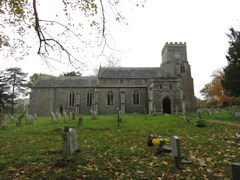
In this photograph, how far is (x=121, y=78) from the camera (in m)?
28.0

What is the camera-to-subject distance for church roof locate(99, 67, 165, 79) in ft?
93.4

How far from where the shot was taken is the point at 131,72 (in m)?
29.3

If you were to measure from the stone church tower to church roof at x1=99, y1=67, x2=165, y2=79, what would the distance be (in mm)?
1980

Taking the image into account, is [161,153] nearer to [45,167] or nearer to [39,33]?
[45,167]

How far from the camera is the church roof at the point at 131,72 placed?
28.5 metres

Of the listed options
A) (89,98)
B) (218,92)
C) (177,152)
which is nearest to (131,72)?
(89,98)

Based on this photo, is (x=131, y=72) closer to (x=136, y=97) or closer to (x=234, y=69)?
(x=136, y=97)


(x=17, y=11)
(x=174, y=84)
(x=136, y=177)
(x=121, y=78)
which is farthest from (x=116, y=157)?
(x=121, y=78)

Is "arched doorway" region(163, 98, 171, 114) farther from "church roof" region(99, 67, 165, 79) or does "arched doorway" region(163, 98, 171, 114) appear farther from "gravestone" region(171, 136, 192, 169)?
"gravestone" region(171, 136, 192, 169)

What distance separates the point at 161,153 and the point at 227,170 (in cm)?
179

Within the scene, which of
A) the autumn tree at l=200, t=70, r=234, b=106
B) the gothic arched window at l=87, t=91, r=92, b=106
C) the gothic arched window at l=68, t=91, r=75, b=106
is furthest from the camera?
the gothic arched window at l=68, t=91, r=75, b=106

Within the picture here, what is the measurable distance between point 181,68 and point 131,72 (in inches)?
412

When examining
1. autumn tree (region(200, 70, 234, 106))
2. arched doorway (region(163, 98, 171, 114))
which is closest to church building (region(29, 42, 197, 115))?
arched doorway (region(163, 98, 171, 114))

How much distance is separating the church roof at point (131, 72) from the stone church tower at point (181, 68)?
198 centimetres
